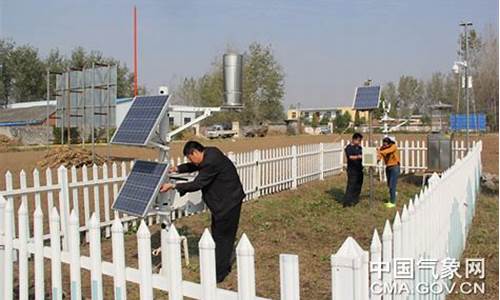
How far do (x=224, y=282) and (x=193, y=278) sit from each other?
365 mm

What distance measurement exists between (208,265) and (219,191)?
298 centimetres

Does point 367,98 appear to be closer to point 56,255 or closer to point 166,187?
point 166,187

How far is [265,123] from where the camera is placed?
217ft

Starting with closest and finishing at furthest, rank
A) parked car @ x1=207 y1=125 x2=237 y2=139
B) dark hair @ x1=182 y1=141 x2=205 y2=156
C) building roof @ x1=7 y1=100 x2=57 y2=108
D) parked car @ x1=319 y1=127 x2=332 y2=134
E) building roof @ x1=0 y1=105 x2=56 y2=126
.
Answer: dark hair @ x1=182 y1=141 x2=205 y2=156 < building roof @ x1=0 y1=105 x2=56 y2=126 < building roof @ x1=7 y1=100 x2=57 y2=108 < parked car @ x1=207 y1=125 x2=237 y2=139 < parked car @ x1=319 y1=127 x2=332 y2=134

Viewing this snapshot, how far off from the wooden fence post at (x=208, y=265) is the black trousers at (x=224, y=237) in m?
2.93

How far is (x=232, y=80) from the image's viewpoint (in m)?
6.06

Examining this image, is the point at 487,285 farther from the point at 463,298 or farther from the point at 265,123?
the point at 265,123

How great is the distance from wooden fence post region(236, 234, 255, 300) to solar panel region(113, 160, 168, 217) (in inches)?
107

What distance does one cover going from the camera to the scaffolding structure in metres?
17.1

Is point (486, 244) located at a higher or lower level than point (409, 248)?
lower

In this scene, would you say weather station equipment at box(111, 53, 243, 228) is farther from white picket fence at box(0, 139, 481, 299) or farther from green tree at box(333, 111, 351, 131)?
green tree at box(333, 111, 351, 131)

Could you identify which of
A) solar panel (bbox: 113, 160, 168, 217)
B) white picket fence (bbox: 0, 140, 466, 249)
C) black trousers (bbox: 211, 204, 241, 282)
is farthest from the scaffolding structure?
black trousers (bbox: 211, 204, 241, 282)

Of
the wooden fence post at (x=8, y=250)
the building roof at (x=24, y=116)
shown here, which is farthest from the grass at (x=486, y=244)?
the building roof at (x=24, y=116)

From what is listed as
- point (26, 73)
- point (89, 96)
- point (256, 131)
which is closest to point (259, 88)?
point (256, 131)
